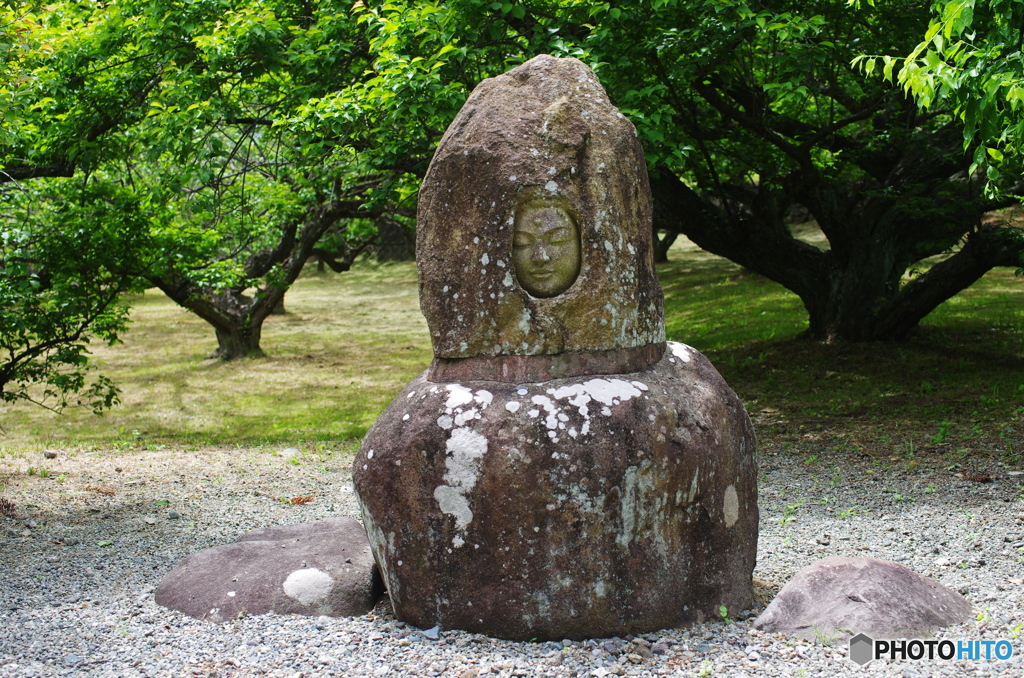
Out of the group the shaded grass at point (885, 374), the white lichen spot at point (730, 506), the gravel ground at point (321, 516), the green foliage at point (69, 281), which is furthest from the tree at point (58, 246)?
the shaded grass at point (885, 374)

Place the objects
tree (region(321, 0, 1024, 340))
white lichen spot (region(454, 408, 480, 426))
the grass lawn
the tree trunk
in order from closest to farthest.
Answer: white lichen spot (region(454, 408, 480, 426)) → tree (region(321, 0, 1024, 340)) → the grass lawn → the tree trunk

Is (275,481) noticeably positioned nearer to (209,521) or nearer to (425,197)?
(209,521)

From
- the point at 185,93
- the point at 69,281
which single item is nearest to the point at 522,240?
the point at 185,93

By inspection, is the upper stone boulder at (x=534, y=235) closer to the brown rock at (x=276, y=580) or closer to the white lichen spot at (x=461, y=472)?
the white lichen spot at (x=461, y=472)

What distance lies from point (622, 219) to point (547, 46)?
4.26 m

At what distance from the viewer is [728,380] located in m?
12.2

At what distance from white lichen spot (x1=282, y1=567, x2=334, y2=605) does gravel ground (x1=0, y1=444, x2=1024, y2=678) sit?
0.18 meters

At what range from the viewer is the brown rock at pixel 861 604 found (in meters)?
3.91

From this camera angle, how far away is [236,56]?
881 cm

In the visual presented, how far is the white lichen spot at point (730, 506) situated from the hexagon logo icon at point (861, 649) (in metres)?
0.80

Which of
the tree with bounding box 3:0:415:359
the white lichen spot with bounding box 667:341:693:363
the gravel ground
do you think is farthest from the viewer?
the tree with bounding box 3:0:415:359

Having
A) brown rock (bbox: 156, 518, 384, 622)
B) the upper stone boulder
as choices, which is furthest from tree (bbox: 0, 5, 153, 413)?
the upper stone boulder

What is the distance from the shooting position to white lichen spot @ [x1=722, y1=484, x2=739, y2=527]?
4.37m

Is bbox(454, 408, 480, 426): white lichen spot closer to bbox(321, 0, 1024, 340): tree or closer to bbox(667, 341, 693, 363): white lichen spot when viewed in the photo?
bbox(667, 341, 693, 363): white lichen spot
